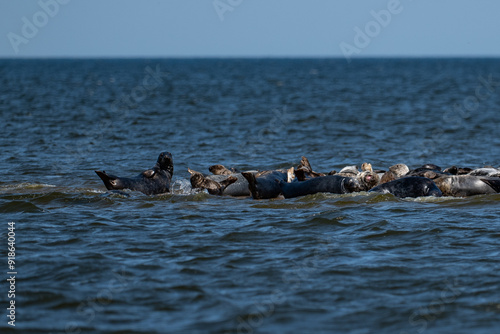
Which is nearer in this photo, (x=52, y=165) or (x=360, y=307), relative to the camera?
(x=360, y=307)

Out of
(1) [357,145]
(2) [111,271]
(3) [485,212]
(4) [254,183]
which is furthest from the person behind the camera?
(1) [357,145]

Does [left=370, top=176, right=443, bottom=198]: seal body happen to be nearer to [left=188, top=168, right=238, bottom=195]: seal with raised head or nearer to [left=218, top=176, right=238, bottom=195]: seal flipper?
[left=218, top=176, right=238, bottom=195]: seal flipper

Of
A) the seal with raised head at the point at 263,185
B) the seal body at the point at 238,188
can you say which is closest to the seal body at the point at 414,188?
the seal with raised head at the point at 263,185

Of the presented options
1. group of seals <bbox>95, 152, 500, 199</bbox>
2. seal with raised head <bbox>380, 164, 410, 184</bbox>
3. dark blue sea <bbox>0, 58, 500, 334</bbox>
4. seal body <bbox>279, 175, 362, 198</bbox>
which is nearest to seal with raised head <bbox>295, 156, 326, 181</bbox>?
group of seals <bbox>95, 152, 500, 199</bbox>

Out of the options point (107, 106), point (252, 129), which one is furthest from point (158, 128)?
point (107, 106)

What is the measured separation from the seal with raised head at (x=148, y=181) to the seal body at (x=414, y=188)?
464 centimetres

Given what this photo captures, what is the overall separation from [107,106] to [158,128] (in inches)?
553

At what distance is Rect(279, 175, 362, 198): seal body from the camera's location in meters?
15.1

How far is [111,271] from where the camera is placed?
9859 mm

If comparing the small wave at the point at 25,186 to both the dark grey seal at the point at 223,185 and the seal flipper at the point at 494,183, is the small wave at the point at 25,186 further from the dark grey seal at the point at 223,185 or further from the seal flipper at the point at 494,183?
the seal flipper at the point at 494,183

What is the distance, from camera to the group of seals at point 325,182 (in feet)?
48.3

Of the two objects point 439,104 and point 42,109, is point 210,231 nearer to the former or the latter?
point 42,109

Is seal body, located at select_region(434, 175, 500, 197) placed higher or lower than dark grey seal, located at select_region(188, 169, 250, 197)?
higher

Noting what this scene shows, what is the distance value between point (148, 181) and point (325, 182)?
12.4 ft
